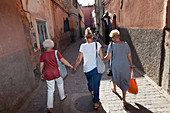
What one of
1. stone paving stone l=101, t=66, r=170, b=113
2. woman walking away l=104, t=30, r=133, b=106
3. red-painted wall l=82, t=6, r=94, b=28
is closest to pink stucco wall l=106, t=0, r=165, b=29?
woman walking away l=104, t=30, r=133, b=106

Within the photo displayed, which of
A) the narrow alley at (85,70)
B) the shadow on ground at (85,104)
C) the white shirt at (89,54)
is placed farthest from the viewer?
the shadow on ground at (85,104)

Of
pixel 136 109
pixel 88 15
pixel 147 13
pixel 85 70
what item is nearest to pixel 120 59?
A: pixel 85 70

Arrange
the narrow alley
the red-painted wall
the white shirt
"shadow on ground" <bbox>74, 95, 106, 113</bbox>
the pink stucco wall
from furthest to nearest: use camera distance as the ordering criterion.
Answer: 1. the red-painted wall
2. the pink stucco wall
3. "shadow on ground" <bbox>74, 95, 106, 113</bbox>
4. the narrow alley
5. the white shirt

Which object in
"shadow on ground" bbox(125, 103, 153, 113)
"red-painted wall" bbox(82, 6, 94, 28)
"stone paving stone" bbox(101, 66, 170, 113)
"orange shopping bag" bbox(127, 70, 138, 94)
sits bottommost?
"shadow on ground" bbox(125, 103, 153, 113)

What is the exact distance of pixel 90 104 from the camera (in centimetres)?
313

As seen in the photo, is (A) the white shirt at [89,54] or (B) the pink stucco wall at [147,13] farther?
(B) the pink stucco wall at [147,13]

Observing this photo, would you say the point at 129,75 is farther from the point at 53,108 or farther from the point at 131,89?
the point at 53,108

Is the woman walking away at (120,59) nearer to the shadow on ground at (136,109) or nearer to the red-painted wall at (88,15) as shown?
the shadow on ground at (136,109)

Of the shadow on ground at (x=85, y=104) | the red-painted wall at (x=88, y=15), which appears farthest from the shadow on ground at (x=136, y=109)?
the red-painted wall at (x=88, y=15)

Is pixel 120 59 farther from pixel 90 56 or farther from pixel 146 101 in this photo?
pixel 146 101

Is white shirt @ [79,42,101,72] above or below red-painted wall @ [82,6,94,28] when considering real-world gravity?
below

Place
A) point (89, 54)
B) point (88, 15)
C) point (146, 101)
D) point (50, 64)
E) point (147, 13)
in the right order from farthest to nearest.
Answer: point (88, 15) < point (147, 13) < point (146, 101) < point (50, 64) < point (89, 54)

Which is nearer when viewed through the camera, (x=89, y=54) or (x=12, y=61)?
(x=89, y=54)

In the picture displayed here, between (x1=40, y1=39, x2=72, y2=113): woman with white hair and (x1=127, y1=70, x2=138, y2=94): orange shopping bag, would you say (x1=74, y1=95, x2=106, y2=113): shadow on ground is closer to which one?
(x1=40, y1=39, x2=72, y2=113): woman with white hair
